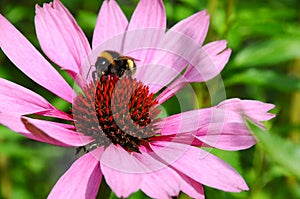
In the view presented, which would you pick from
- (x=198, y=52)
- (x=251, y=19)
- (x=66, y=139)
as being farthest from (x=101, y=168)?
(x=251, y=19)

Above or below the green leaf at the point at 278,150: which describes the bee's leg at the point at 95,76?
below

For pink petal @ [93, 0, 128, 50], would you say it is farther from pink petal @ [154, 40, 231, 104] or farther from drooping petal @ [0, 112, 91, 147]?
drooping petal @ [0, 112, 91, 147]

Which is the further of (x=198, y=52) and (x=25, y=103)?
(x=198, y=52)

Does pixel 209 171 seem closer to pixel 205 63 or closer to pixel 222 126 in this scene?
pixel 222 126

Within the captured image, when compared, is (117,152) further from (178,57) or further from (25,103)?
(178,57)

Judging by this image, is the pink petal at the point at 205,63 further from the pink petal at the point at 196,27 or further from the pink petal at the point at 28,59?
the pink petal at the point at 28,59

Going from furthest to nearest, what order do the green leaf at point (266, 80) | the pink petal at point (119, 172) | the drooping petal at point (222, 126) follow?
the green leaf at point (266, 80) → the drooping petal at point (222, 126) → the pink petal at point (119, 172)

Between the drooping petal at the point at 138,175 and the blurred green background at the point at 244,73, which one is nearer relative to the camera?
the drooping petal at the point at 138,175

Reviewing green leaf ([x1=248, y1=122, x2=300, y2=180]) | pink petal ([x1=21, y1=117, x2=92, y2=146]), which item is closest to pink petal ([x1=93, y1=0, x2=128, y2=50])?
pink petal ([x1=21, y1=117, x2=92, y2=146])

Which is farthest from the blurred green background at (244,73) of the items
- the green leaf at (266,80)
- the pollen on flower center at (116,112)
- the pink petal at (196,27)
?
the pink petal at (196,27)
